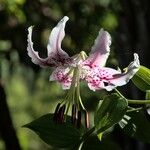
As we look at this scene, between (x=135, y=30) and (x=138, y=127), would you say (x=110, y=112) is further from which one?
(x=135, y=30)

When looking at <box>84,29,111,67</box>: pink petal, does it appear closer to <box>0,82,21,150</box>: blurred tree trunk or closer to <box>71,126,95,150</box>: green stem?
<box>71,126,95,150</box>: green stem

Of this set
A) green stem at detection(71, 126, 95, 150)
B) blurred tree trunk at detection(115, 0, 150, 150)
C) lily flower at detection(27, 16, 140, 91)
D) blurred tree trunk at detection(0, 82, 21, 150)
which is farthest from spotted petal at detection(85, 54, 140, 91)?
blurred tree trunk at detection(115, 0, 150, 150)

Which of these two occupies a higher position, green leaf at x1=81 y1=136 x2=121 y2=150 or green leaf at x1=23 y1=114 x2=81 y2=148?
green leaf at x1=23 y1=114 x2=81 y2=148

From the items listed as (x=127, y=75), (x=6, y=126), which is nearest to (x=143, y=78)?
(x=127, y=75)

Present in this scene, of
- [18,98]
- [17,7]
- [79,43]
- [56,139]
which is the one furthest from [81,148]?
[18,98]

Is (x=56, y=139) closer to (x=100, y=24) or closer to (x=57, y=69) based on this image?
(x=57, y=69)

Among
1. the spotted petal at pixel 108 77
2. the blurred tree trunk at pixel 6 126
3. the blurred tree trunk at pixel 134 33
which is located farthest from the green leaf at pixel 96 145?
the blurred tree trunk at pixel 134 33
